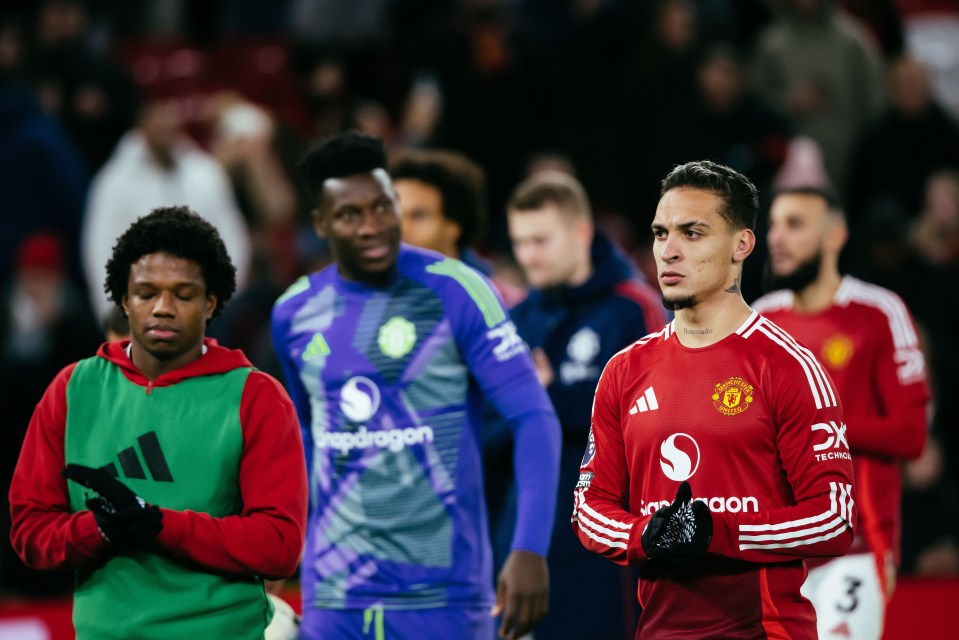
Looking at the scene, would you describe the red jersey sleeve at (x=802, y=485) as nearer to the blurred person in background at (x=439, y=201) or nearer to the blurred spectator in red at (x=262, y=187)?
the blurred person in background at (x=439, y=201)

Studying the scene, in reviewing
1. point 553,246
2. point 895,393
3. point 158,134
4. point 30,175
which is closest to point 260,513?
point 553,246

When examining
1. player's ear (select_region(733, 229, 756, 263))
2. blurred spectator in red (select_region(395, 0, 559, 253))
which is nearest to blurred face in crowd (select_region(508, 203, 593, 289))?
player's ear (select_region(733, 229, 756, 263))

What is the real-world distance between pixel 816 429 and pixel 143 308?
1.94m

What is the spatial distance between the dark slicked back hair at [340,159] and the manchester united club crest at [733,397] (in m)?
1.75

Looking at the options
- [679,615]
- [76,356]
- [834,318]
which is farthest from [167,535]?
[76,356]

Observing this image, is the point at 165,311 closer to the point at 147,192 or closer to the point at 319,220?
the point at 319,220

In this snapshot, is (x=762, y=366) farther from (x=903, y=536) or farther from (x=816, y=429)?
(x=903, y=536)

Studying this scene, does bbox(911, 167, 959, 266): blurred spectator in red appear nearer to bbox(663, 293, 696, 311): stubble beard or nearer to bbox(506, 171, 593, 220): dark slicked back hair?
bbox(506, 171, 593, 220): dark slicked back hair

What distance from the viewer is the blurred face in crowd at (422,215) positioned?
6.69 metres

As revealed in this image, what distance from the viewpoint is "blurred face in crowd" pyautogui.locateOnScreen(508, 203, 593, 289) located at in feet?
22.9

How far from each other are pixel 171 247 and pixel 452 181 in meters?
2.36

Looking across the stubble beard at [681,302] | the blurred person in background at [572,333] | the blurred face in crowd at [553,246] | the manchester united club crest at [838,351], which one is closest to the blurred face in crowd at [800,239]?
the manchester united club crest at [838,351]

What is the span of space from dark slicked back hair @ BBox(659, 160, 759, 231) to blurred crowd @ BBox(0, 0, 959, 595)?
19.0 feet

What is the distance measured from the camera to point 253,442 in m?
4.49
